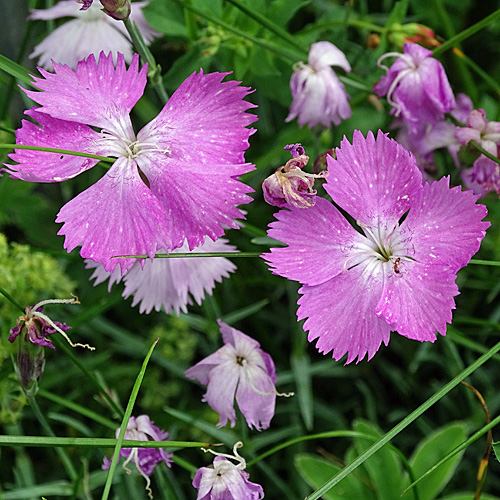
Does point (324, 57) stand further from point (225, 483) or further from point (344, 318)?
point (225, 483)

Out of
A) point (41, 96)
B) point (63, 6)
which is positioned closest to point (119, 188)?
point (41, 96)

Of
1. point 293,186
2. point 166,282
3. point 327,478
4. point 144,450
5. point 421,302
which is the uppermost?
point 293,186

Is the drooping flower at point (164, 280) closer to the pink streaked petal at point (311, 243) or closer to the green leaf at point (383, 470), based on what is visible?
the pink streaked petal at point (311, 243)

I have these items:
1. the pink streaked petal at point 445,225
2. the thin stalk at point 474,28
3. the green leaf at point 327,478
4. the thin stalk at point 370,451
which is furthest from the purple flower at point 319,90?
the green leaf at point 327,478

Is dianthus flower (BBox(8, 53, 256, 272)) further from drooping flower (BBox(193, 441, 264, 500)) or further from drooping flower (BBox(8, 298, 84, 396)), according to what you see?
drooping flower (BBox(193, 441, 264, 500))

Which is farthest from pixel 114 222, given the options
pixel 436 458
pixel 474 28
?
pixel 436 458

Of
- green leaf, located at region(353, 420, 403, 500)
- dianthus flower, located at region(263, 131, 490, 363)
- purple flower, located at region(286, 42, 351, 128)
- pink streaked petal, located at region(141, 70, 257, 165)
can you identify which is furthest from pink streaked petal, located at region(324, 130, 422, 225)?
green leaf, located at region(353, 420, 403, 500)
